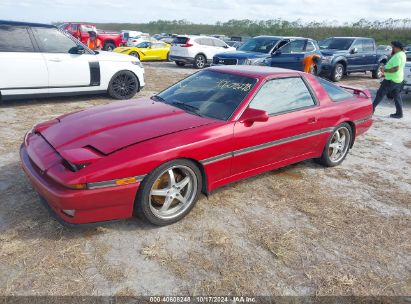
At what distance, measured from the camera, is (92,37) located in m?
18.7

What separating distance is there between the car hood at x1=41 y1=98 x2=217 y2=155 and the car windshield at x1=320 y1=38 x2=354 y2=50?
12.1m

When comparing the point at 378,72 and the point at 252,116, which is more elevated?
the point at 252,116

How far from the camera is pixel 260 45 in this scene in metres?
12.2

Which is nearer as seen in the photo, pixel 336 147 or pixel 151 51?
pixel 336 147

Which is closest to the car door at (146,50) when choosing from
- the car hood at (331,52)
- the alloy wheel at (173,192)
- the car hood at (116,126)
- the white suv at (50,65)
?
the car hood at (331,52)

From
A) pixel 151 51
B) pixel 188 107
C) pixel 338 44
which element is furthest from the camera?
pixel 151 51

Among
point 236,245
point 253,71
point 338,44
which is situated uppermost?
point 338,44

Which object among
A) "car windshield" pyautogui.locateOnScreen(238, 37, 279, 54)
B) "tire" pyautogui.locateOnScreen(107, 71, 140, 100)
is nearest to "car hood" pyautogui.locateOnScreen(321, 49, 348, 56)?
"car windshield" pyautogui.locateOnScreen(238, 37, 279, 54)

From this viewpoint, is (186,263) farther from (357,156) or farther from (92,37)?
(92,37)

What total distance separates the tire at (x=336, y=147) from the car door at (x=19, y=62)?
5455mm

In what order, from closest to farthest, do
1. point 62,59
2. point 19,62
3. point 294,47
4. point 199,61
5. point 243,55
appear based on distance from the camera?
point 19,62, point 62,59, point 243,55, point 294,47, point 199,61

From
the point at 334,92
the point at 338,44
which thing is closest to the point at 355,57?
the point at 338,44

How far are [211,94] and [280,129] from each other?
85cm

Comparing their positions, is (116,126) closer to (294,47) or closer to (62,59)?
(62,59)
